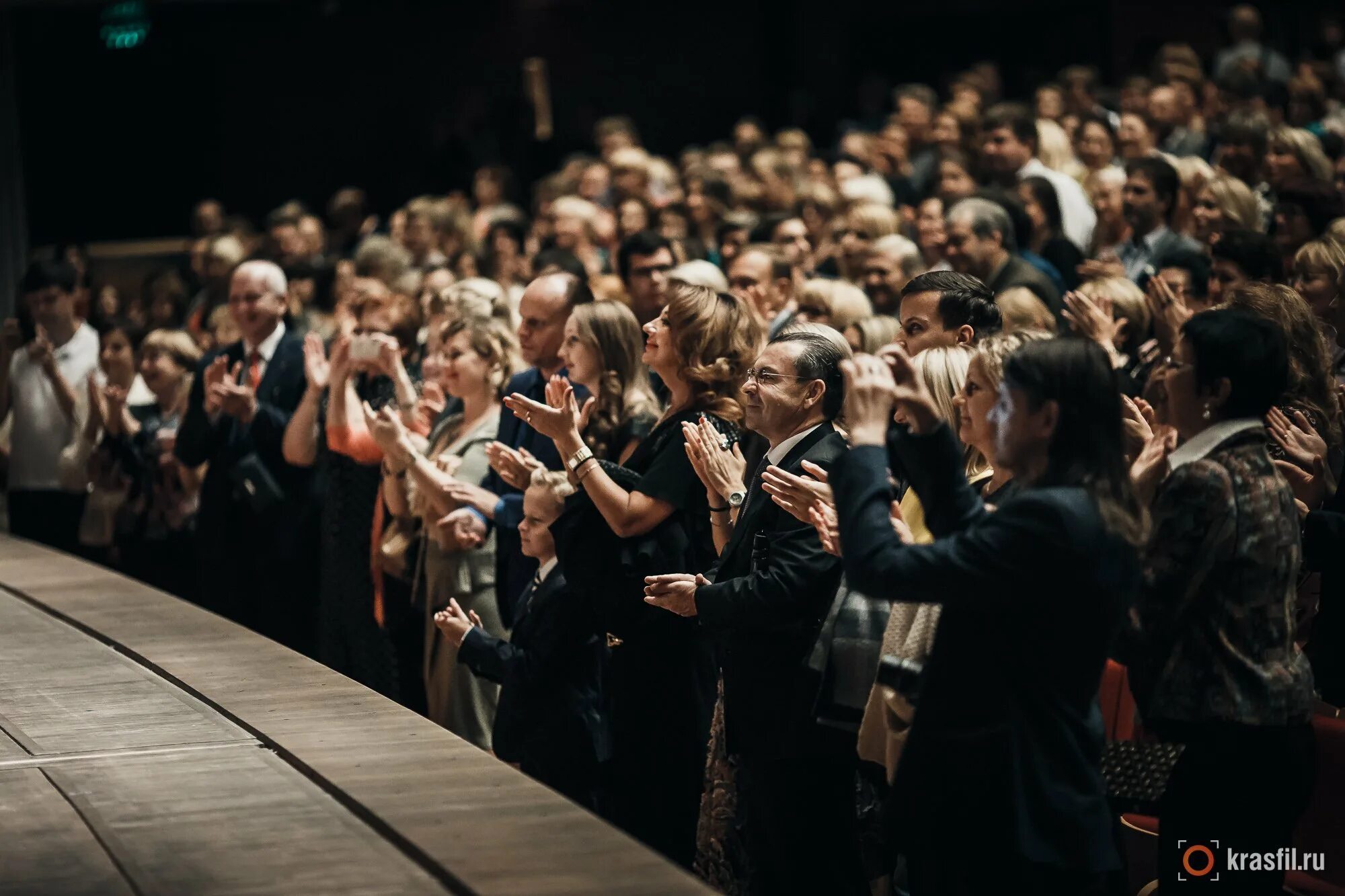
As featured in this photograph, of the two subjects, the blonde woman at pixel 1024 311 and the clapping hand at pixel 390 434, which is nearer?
the clapping hand at pixel 390 434

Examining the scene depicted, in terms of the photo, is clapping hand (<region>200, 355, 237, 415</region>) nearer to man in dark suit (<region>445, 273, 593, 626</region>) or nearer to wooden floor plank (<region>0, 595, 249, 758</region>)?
man in dark suit (<region>445, 273, 593, 626</region>)

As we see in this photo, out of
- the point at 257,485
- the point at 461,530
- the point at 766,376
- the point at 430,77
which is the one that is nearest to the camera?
the point at 766,376

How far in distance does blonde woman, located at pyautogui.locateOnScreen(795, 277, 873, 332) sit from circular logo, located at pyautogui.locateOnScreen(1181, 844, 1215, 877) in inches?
118

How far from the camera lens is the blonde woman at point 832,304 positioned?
21.2 ft

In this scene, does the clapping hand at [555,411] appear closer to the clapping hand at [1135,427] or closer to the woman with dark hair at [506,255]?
the clapping hand at [1135,427]

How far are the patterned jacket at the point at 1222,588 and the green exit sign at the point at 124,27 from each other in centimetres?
1438

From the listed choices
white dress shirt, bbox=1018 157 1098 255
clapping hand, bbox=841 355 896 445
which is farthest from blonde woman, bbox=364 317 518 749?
white dress shirt, bbox=1018 157 1098 255

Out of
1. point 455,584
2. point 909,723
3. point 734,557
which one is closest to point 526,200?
point 455,584

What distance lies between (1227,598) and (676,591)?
1.29 m

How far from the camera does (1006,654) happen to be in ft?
10.6

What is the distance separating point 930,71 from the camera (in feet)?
57.0

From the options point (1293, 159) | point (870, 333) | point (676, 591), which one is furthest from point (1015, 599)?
point (1293, 159)

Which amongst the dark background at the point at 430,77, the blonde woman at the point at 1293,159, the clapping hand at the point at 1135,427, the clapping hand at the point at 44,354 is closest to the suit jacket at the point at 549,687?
the clapping hand at the point at 1135,427

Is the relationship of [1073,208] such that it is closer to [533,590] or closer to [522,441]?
[522,441]
